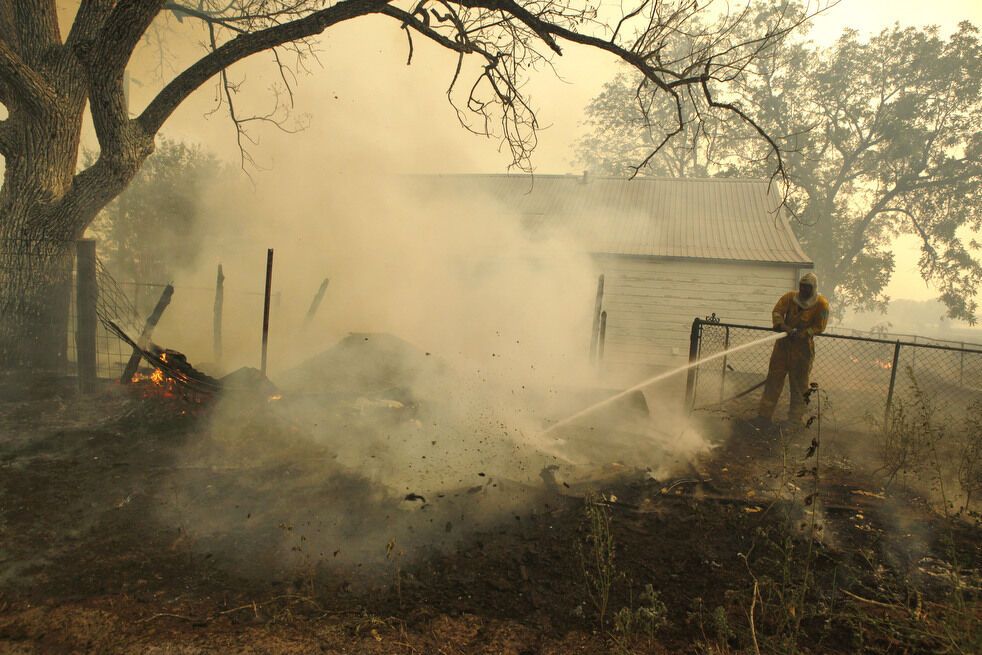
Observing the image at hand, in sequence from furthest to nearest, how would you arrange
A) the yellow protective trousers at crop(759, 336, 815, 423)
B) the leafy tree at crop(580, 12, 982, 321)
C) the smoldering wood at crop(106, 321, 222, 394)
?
1. the leafy tree at crop(580, 12, 982, 321)
2. the yellow protective trousers at crop(759, 336, 815, 423)
3. the smoldering wood at crop(106, 321, 222, 394)

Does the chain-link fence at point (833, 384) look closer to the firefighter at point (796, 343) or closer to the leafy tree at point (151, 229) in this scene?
the firefighter at point (796, 343)

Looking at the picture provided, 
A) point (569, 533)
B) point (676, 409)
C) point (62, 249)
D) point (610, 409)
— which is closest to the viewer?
point (569, 533)

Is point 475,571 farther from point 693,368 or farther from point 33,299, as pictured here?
point 33,299

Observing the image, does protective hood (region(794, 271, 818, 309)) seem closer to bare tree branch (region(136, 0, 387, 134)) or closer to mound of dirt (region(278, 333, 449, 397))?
mound of dirt (region(278, 333, 449, 397))

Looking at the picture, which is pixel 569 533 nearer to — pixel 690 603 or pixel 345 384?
pixel 690 603

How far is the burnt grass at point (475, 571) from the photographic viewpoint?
2.77m

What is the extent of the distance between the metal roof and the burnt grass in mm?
10463

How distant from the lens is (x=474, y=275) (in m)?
14.4

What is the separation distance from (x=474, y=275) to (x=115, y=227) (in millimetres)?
10185

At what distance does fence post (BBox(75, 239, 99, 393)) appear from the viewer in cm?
638

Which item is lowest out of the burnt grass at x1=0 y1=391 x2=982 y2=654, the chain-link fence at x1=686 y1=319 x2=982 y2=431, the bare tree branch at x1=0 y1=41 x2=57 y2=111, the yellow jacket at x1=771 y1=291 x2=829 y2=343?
the burnt grass at x1=0 y1=391 x2=982 y2=654

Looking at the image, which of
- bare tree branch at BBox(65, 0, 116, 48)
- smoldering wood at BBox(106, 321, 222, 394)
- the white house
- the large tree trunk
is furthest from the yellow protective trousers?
bare tree branch at BBox(65, 0, 116, 48)

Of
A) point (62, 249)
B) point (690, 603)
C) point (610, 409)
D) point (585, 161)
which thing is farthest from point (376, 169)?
point (585, 161)

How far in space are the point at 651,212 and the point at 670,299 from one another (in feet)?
11.9
